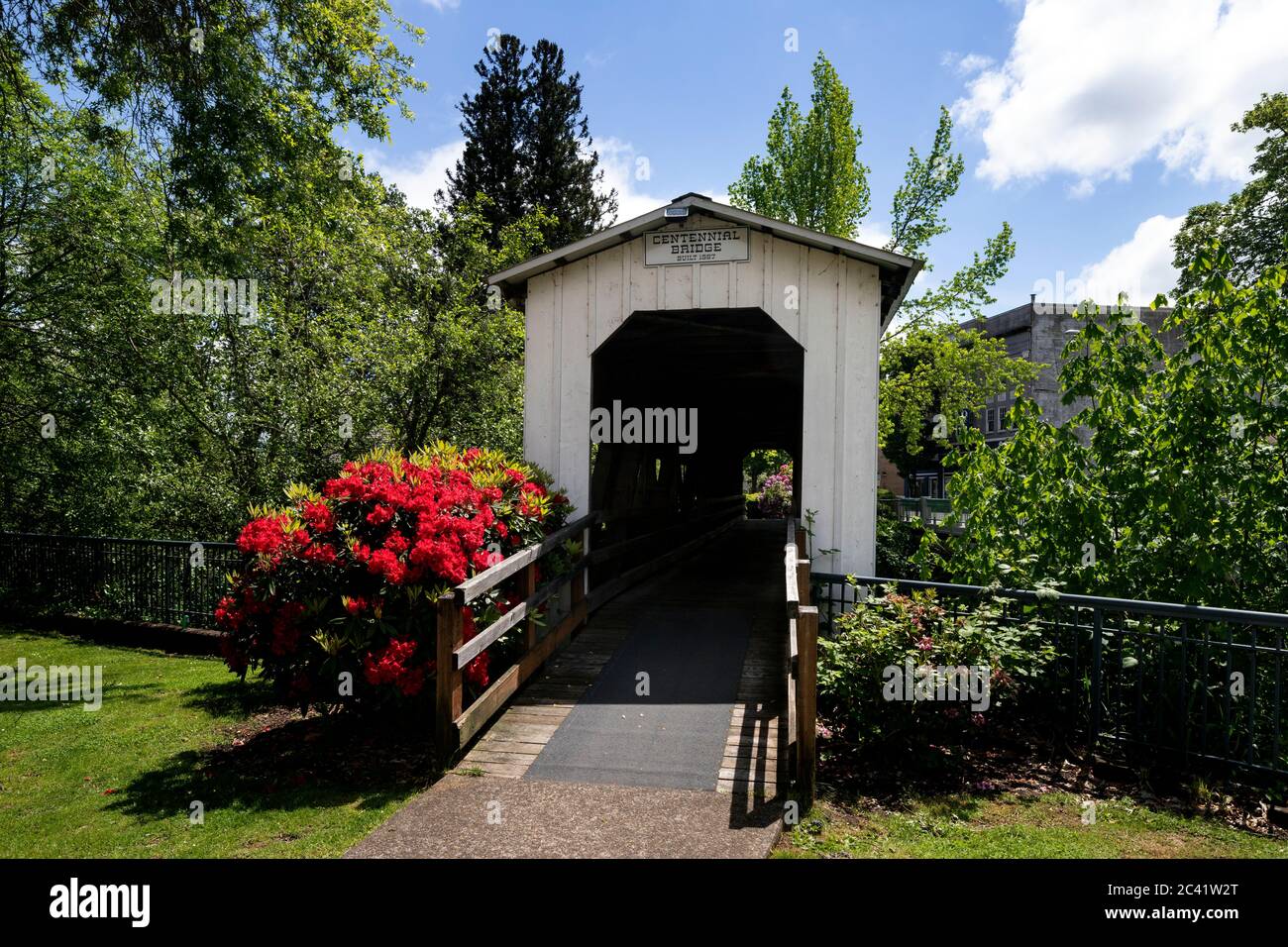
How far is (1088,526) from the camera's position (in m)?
6.71

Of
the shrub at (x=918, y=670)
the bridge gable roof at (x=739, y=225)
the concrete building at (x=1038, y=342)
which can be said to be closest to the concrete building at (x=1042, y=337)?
the concrete building at (x=1038, y=342)

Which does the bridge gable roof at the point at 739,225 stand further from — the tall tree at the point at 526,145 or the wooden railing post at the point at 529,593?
the tall tree at the point at 526,145

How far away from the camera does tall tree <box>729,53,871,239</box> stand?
69.1ft

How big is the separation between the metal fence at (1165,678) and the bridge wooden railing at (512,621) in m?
3.32

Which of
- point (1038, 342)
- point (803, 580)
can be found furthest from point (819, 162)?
point (1038, 342)

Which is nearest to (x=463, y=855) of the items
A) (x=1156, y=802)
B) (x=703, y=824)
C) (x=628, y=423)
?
(x=703, y=824)

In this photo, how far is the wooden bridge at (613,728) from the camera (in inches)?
169

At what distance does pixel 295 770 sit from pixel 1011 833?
4726mm

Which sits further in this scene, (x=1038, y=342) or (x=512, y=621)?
(x=1038, y=342)

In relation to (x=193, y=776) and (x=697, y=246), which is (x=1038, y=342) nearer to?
(x=697, y=246)

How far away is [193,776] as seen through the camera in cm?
549

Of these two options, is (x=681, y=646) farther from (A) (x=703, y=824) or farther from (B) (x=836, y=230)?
(B) (x=836, y=230)

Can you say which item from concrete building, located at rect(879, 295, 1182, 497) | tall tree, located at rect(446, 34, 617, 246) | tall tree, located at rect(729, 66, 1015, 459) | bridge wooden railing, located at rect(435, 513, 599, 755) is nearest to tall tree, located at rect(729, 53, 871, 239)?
tall tree, located at rect(729, 66, 1015, 459)

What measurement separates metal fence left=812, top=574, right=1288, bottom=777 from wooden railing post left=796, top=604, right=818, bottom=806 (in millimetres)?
1908
